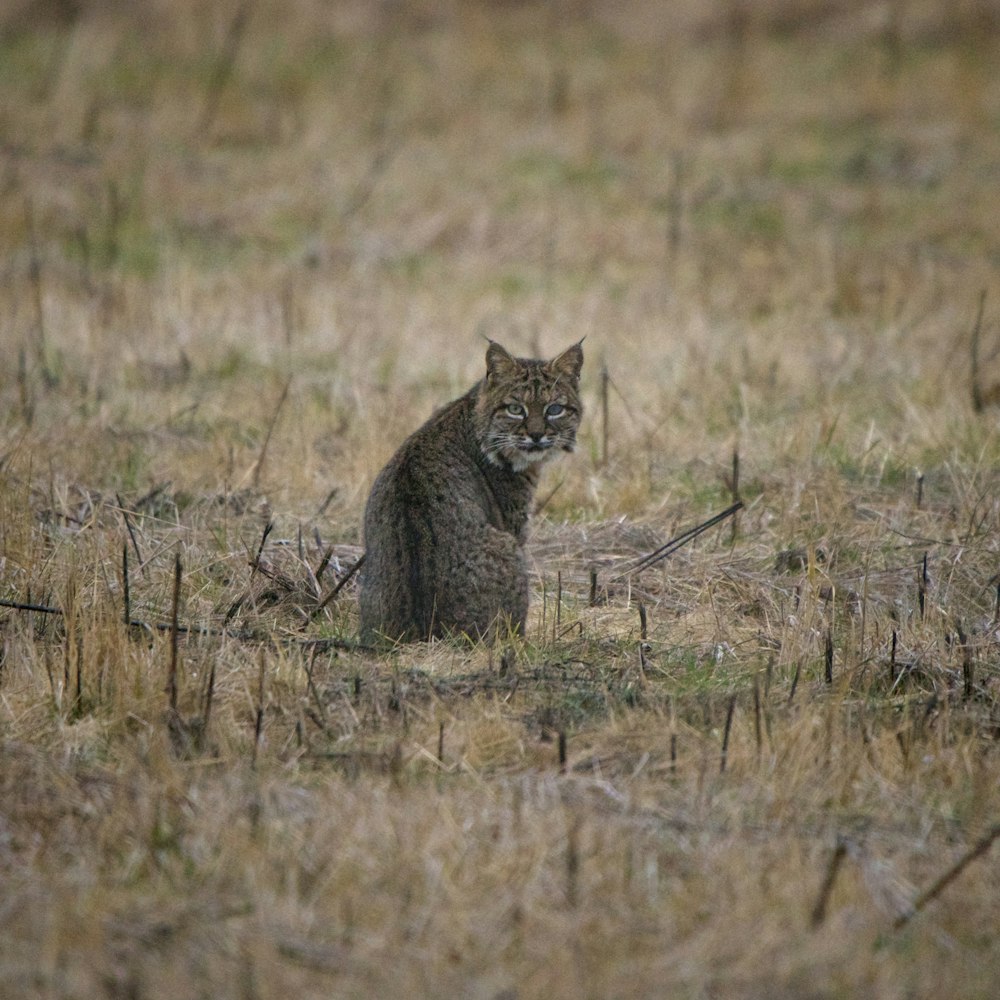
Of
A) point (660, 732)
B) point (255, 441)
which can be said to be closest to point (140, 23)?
point (255, 441)

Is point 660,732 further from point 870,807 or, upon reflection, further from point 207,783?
point 207,783

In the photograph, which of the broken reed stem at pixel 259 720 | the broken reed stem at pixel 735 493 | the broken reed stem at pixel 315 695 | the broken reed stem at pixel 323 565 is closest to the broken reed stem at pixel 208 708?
the broken reed stem at pixel 259 720

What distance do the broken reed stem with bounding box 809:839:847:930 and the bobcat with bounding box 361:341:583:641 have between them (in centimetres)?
164

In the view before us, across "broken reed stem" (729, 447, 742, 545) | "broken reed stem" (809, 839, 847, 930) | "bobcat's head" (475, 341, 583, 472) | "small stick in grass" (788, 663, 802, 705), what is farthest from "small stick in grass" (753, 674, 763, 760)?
"broken reed stem" (729, 447, 742, 545)

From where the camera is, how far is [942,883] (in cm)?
299

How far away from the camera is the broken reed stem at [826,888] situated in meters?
2.90

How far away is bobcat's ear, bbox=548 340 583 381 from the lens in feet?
17.6

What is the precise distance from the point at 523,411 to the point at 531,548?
0.69 metres

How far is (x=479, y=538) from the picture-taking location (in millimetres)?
4645

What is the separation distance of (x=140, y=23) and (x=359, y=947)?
1440cm

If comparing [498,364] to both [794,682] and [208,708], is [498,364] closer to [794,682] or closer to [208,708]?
[794,682]

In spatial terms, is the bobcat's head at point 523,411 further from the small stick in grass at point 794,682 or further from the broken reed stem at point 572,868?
the broken reed stem at point 572,868

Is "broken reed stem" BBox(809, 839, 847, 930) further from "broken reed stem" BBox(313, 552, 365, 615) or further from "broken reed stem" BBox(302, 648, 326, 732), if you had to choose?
"broken reed stem" BBox(313, 552, 365, 615)

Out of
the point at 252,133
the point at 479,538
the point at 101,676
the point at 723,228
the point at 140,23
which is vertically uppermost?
the point at 140,23
